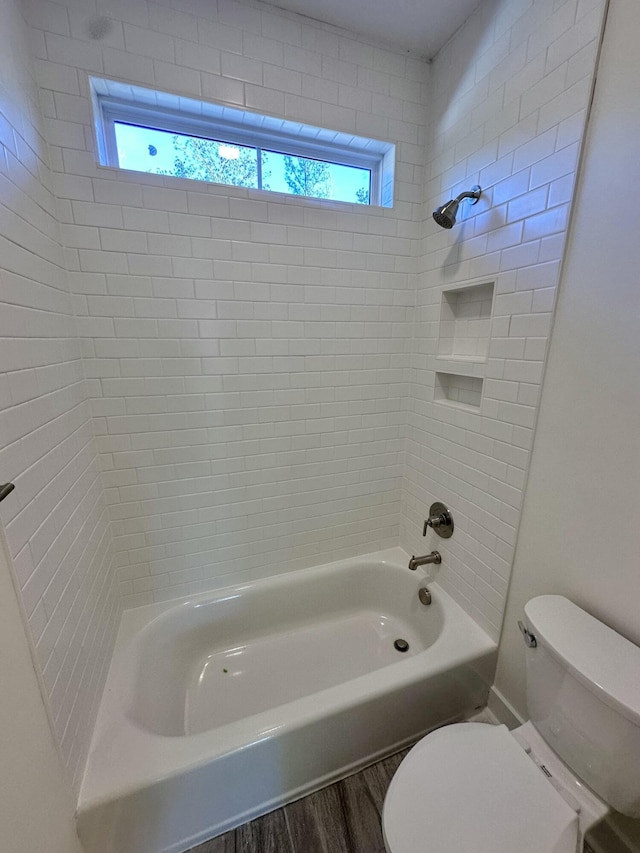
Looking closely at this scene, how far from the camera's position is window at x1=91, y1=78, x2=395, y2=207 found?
1.28 metres

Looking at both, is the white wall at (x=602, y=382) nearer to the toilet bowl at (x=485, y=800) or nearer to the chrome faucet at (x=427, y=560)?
the toilet bowl at (x=485, y=800)

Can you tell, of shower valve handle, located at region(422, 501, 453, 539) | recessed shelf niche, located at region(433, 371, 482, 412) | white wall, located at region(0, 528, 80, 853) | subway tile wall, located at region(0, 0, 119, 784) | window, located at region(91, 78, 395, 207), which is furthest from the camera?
shower valve handle, located at region(422, 501, 453, 539)

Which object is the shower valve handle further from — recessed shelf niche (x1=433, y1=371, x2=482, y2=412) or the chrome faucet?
recessed shelf niche (x1=433, y1=371, x2=482, y2=412)

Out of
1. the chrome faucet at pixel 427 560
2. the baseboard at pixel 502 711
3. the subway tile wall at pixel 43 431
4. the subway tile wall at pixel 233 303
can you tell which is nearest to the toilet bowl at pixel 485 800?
the baseboard at pixel 502 711

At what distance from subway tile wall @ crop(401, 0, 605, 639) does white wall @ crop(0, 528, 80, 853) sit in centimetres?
140

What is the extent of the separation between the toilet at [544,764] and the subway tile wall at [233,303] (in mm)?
996

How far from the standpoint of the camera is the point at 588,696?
0.84 m

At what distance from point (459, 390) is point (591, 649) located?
3.27 feet

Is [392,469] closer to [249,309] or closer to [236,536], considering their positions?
[236,536]

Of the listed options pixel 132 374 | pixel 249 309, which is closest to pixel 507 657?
pixel 249 309

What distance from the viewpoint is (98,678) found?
1136mm

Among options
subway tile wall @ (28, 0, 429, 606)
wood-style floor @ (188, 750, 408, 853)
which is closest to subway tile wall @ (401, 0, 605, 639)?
subway tile wall @ (28, 0, 429, 606)

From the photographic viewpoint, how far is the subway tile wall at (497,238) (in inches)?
39.2

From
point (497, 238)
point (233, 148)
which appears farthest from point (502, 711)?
point (233, 148)
